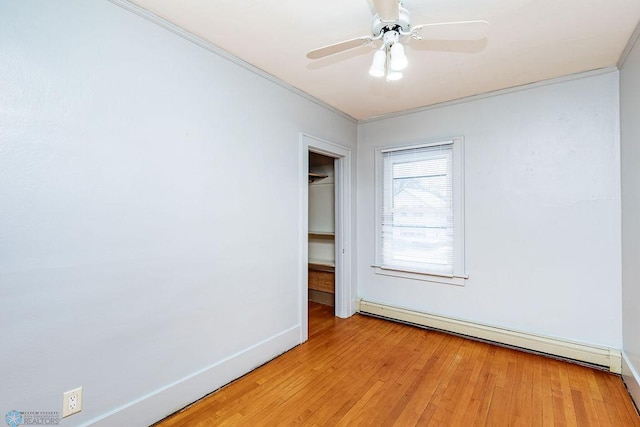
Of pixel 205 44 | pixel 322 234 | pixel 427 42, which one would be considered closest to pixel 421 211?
pixel 322 234

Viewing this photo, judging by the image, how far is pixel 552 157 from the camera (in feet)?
8.84

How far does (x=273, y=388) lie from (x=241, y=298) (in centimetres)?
71

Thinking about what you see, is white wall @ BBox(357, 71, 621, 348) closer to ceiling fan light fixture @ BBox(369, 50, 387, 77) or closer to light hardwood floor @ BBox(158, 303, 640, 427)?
light hardwood floor @ BBox(158, 303, 640, 427)

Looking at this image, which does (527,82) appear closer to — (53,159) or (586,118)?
(586,118)

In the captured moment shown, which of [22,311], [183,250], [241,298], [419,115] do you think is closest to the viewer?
[22,311]

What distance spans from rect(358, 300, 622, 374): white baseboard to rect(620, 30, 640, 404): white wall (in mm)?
148

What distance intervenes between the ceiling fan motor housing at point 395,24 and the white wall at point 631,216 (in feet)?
5.47

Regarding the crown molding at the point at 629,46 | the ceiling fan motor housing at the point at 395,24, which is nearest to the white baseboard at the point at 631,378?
the crown molding at the point at 629,46

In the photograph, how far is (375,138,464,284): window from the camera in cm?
318

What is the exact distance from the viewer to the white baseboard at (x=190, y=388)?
67.1 inches

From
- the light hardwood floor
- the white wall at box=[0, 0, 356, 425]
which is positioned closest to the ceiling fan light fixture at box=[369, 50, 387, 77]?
the white wall at box=[0, 0, 356, 425]

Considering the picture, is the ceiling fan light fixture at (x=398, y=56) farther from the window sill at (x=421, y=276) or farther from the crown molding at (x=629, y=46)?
the window sill at (x=421, y=276)

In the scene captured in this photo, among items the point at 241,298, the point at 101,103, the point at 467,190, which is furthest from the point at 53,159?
the point at 467,190

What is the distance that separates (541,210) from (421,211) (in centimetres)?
111
